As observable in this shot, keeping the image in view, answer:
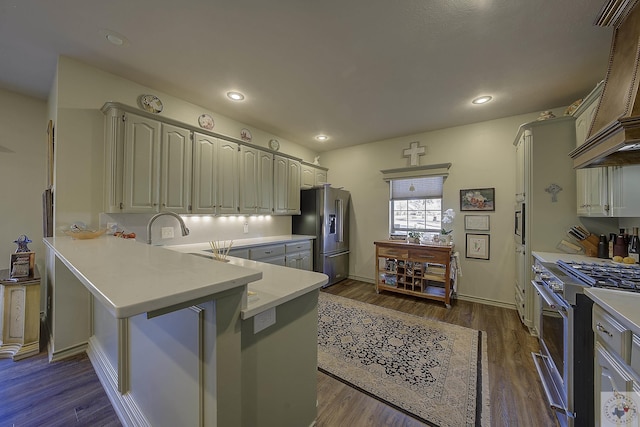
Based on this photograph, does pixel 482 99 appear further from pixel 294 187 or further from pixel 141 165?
pixel 141 165

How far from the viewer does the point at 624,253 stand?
6.73 feet

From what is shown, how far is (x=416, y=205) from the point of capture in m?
4.19

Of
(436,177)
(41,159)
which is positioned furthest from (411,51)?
(41,159)

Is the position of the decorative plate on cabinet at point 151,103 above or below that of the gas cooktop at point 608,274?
above

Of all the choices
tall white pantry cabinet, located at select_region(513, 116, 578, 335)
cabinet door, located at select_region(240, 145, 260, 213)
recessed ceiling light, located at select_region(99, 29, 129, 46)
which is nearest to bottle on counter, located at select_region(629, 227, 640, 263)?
tall white pantry cabinet, located at select_region(513, 116, 578, 335)

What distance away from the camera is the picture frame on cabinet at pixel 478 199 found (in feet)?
11.4

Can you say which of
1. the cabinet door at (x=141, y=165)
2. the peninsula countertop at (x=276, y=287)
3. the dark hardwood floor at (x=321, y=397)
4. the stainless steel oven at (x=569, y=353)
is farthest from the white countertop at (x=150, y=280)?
the stainless steel oven at (x=569, y=353)

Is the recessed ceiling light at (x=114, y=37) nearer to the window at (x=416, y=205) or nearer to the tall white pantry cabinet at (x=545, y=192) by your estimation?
the window at (x=416, y=205)

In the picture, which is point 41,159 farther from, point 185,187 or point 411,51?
point 411,51

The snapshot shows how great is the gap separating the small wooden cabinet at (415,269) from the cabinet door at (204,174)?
8.76 feet

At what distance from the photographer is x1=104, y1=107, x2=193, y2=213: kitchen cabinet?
2.29m

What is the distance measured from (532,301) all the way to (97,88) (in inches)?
199

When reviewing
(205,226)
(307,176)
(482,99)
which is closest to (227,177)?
(205,226)

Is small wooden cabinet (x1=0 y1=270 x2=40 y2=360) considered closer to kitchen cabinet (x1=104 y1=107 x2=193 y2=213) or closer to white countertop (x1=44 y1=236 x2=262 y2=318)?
kitchen cabinet (x1=104 y1=107 x2=193 y2=213)
